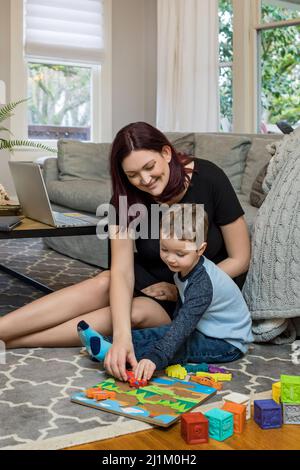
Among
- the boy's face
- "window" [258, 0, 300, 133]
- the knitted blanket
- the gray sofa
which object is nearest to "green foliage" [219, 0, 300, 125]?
"window" [258, 0, 300, 133]

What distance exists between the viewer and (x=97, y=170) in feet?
16.5

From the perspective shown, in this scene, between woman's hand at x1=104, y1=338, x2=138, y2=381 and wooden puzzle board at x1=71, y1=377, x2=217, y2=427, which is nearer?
wooden puzzle board at x1=71, y1=377, x2=217, y2=427

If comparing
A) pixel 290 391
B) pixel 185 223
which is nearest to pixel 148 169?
pixel 185 223

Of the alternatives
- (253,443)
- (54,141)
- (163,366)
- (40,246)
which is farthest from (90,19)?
(253,443)

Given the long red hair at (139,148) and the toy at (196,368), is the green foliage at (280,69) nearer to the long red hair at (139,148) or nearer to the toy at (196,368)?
the long red hair at (139,148)

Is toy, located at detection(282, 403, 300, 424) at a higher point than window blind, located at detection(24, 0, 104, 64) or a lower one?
lower

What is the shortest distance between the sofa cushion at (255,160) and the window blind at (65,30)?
9.12 ft

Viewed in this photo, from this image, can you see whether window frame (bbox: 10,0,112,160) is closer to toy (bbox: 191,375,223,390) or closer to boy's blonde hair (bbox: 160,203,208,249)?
boy's blonde hair (bbox: 160,203,208,249)

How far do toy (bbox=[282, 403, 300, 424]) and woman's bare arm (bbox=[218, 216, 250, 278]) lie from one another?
0.65m

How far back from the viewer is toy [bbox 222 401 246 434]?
5.54 feet

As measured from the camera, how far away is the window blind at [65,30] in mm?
5988

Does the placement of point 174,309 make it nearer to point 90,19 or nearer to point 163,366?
point 163,366

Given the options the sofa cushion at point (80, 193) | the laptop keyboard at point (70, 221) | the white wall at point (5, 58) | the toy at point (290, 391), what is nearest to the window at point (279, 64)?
the sofa cushion at point (80, 193)

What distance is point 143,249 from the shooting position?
7.81ft
